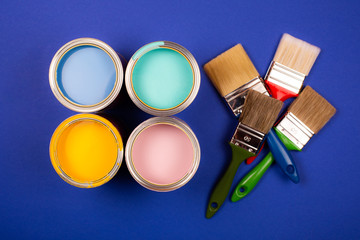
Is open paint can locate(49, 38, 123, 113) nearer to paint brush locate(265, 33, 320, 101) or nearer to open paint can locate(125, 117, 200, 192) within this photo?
open paint can locate(125, 117, 200, 192)

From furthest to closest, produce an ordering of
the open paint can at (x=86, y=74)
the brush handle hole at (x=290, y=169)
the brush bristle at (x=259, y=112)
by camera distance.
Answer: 1. the brush handle hole at (x=290, y=169)
2. the brush bristle at (x=259, y=112)
3. the open paint can at (x=86, y=74)

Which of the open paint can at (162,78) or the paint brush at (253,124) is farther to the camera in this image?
the paint brush at (253,124)

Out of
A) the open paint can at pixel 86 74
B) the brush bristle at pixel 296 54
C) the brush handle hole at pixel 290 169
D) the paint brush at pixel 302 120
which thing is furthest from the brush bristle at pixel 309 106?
the open paint can at pixel 86 74

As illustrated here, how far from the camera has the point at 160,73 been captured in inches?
43.6

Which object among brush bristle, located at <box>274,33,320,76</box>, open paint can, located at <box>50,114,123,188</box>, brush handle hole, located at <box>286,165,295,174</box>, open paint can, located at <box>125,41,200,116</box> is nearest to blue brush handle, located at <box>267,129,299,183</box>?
brush handle hole, located at <box>286,165,295,174</box>

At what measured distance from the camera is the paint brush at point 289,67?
52.7 inches

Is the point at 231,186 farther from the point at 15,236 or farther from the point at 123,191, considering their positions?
the point at 15,236

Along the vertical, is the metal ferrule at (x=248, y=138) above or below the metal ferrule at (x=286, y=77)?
below

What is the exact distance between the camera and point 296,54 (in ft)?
4.44

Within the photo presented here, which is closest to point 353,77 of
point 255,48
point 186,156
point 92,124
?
point 255,48

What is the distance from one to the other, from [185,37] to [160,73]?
360mm

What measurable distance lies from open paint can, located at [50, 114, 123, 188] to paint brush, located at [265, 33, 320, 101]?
2.74 feet

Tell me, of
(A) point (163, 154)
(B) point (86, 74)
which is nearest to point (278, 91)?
(A) point (163, 154)

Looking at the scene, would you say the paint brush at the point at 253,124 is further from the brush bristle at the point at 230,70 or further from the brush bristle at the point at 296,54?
the brush bristle at the point at 296,54
